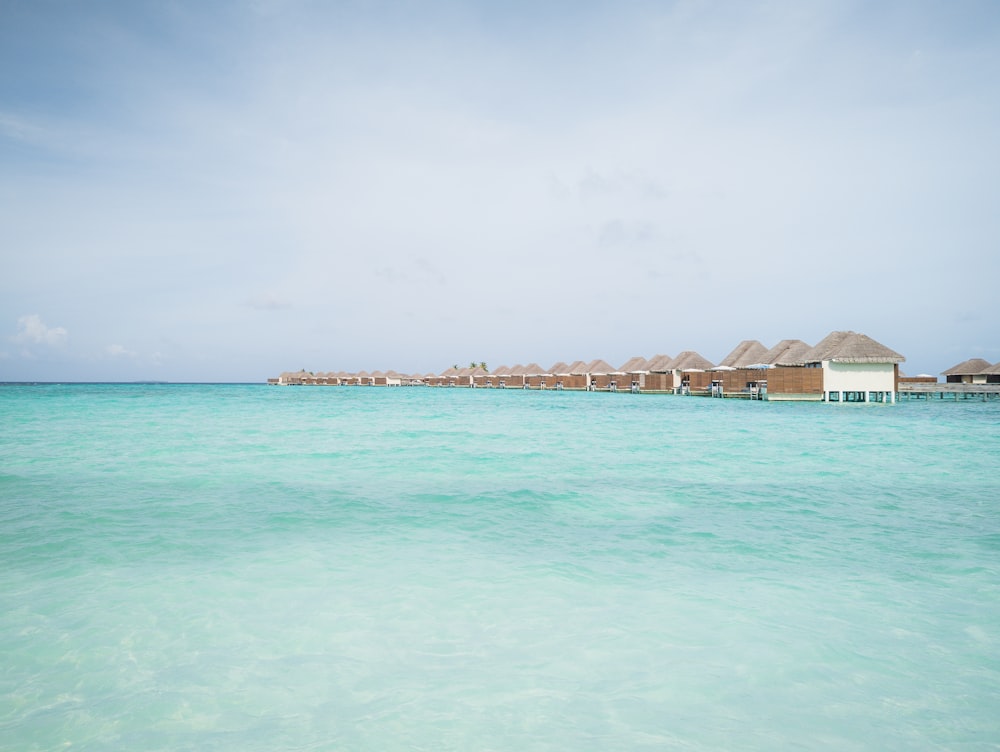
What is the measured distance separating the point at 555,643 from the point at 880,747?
1.60 metres

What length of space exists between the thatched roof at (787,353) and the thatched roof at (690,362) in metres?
8.64

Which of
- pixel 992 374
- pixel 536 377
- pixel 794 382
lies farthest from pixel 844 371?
pixel 536 377

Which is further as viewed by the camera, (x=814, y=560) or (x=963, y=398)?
(x=963, y=398)

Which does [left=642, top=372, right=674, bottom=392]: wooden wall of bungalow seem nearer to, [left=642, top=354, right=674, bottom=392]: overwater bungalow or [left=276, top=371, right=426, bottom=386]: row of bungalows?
[left=642, top=354, right=674, bottom=392]: overwater bungalow

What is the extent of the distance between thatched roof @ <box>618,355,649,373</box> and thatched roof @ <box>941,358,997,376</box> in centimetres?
2488

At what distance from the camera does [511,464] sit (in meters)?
11.0

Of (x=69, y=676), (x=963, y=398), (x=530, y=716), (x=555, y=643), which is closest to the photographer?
(x=530, y=716)

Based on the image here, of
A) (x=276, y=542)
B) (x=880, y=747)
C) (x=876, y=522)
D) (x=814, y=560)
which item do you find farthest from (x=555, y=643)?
(x=876, y=522)

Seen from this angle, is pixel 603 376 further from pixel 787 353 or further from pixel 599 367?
pixel 787 353

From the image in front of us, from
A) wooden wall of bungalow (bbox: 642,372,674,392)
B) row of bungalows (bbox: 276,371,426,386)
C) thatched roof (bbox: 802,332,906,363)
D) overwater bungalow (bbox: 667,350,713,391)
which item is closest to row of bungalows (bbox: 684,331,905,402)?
thatched roof (bbox: 802,332,906,363)

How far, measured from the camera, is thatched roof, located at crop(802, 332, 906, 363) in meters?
31.1

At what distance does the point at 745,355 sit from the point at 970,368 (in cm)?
1862

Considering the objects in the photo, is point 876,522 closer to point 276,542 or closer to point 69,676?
point 276,542

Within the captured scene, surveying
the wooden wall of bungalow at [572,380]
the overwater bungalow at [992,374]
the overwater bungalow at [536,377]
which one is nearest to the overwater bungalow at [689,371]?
the wooden wall of bungalow at [572,380]
